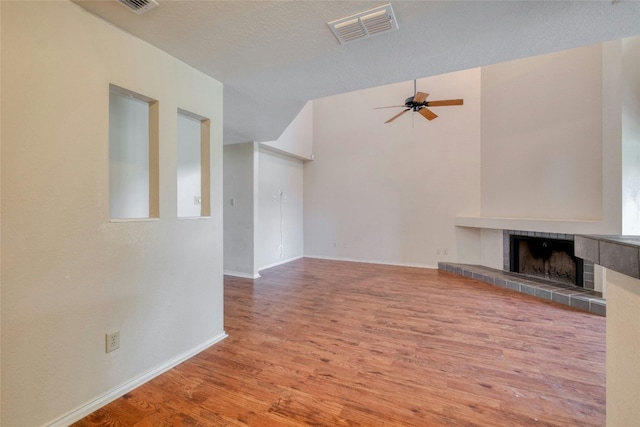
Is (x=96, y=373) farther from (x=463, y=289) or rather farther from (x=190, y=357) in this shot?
(x=463, y=289)

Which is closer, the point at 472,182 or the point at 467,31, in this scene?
the point at 467,31

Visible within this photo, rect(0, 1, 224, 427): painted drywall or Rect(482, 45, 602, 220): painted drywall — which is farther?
Rect(482, 45, 602, 220): painted drywall

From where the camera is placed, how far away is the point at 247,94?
2.65 m

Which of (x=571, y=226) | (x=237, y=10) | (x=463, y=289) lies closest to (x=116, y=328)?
(x=237, y=10)

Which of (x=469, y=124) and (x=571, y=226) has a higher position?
(x=469, y=124)

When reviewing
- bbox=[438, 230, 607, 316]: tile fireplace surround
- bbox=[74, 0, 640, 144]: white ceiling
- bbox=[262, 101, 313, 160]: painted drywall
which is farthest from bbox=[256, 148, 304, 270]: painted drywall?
bbox=[438, 230, 607, 316]: tile fireplace surround

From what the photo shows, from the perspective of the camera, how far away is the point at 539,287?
356cm

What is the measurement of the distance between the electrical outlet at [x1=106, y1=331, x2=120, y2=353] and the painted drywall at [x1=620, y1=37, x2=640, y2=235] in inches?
201

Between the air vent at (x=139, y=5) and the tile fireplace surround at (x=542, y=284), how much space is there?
14.0 ft

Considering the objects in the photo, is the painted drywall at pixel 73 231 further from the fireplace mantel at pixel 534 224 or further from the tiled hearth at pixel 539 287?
the fireplace mantel at pixel 534 224

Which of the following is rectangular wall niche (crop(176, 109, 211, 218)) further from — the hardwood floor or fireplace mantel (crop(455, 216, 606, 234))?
fireplace mantel (crop(455, 216, 606, 234))

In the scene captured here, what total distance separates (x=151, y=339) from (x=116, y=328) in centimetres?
27

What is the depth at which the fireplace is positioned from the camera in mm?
3657

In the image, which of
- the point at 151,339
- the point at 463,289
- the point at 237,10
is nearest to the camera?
the point at 237,10
